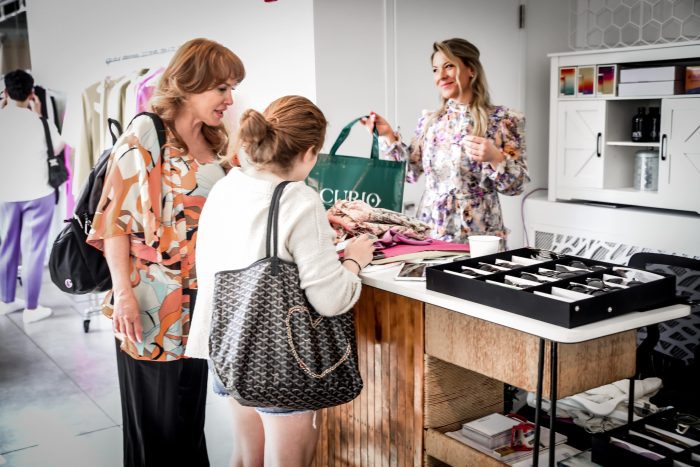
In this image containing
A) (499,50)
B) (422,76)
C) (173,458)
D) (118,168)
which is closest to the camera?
(118,168)

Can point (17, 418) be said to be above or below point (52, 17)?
below

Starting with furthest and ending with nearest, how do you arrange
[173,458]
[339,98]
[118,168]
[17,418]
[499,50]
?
1. [499,50]
2. [339,98]
3. [17,418]
4. [173,458]
5. [118,168]

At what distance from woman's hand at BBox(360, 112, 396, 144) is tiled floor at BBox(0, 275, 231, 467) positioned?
155cm

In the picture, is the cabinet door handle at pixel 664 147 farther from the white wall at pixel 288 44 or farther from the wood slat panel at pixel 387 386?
the wood slat panel at pixel 387 386

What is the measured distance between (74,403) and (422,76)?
8.47 feet

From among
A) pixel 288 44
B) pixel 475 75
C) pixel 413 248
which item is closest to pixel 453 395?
pixel 413 248

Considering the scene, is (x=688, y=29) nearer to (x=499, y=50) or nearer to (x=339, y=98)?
(x=499, y=50)

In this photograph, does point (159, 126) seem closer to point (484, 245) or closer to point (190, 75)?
point (190, 75)

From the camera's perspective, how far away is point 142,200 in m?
2.34

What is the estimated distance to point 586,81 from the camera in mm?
4805

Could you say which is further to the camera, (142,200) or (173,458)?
(173,458)

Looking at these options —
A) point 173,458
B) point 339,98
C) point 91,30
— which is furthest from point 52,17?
point 173,458

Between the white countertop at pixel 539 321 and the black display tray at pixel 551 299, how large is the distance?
15 mm

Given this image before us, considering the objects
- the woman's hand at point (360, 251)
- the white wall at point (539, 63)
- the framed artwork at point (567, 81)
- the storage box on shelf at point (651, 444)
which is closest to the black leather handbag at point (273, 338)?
the woman's hand at point (360, 251)
